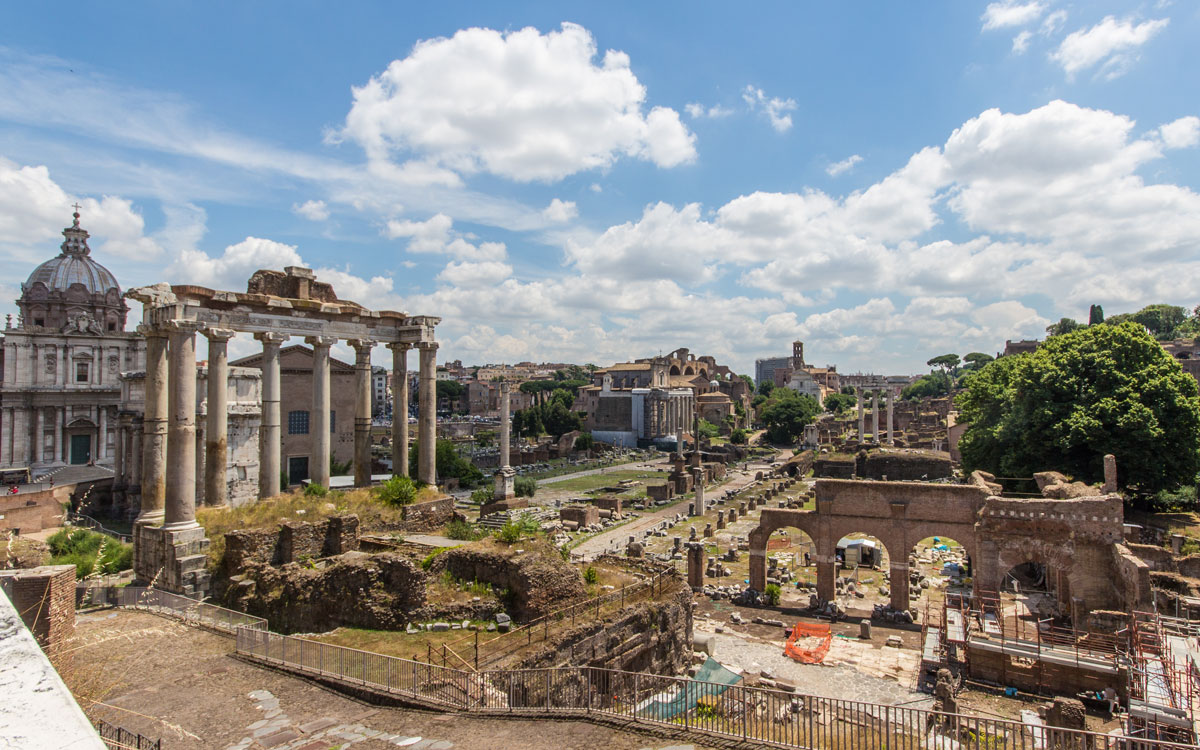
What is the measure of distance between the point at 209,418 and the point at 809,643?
745 inches

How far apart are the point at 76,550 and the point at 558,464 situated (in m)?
57.9

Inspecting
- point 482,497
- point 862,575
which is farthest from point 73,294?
point 862,575

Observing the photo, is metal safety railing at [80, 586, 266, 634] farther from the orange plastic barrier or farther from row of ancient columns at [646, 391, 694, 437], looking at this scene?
row of ancient columns at [646, 391, 694, 437]

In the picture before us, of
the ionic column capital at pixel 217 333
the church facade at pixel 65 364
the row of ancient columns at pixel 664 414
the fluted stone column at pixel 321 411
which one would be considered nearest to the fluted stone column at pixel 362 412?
the fluted stone column at pixel 321 411

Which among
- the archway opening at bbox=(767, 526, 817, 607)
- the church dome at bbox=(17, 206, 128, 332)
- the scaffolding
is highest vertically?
the church dome at bbox=(17, 206, 128, 332)

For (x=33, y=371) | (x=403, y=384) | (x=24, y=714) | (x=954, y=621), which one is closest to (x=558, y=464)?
(x=33, y=371)

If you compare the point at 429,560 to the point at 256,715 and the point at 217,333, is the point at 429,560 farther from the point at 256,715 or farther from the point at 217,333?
the point at 217,333

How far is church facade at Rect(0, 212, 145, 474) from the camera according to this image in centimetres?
4456

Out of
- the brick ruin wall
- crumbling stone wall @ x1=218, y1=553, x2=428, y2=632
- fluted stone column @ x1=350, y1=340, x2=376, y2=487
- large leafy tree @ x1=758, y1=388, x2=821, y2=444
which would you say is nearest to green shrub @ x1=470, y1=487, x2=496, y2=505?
fluted stone column @ x1=350, y1=340, x2=376, y2=487

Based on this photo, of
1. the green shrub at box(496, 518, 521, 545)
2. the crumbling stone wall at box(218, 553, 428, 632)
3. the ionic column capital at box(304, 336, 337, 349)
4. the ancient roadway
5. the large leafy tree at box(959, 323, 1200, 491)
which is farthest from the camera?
the ancient roadway

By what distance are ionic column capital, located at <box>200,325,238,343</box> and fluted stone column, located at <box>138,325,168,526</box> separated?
1027mm

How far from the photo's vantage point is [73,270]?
51.5 metres

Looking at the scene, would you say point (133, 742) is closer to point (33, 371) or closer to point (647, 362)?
point (33, 371)

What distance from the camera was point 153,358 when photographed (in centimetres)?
1798
